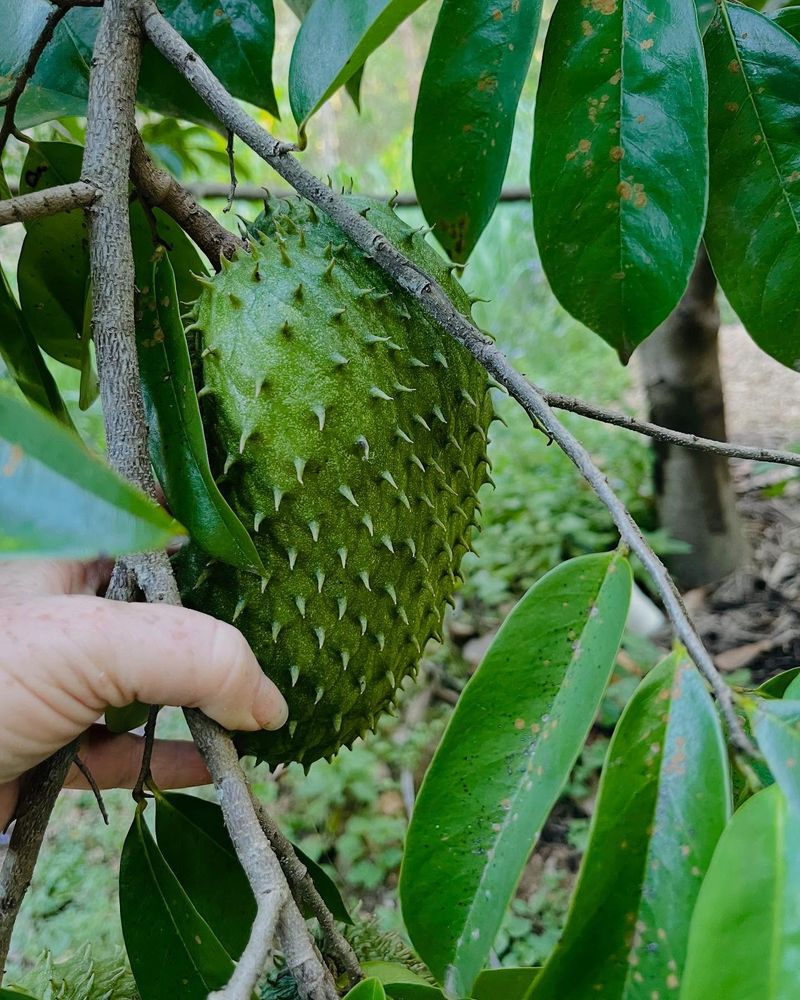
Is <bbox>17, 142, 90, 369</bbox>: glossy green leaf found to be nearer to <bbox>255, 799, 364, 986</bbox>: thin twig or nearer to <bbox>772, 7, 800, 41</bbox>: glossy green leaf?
<bbox>255, 799, 364, 986</bbox>: thin twig

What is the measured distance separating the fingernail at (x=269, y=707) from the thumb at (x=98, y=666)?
0.13 ft

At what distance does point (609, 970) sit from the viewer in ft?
1.59

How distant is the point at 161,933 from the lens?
77cm

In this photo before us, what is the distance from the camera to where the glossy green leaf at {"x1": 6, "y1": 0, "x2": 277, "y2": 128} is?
955mm

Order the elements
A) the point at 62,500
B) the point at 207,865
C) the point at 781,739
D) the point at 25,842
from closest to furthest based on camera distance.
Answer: the point at 62,500
the point at 781,739
the point at 25,842
the point at 207,865

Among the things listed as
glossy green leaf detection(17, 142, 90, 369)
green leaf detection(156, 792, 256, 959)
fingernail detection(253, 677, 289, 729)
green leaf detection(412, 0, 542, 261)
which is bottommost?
green leaf detection(156, 792, 256, 959)

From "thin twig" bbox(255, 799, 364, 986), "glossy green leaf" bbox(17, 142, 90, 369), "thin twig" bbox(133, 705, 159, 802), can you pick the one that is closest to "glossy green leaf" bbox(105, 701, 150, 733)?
"thin twig" bbox(133, 705, 159, 802)

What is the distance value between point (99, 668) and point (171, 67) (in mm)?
703

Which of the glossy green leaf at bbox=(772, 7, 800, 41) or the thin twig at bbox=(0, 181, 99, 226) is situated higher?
the glossy green leaf at bbox=(772, 7, 800, 41)

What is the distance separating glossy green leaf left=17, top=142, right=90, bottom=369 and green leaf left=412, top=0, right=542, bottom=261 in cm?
39

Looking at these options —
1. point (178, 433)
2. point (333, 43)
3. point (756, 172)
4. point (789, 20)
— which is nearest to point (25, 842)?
point (178, 433)

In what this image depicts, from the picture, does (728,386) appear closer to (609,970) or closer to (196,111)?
(196,111)

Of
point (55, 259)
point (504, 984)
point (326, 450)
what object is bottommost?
point (504, 984)

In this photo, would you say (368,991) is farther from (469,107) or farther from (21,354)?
(469,107)
